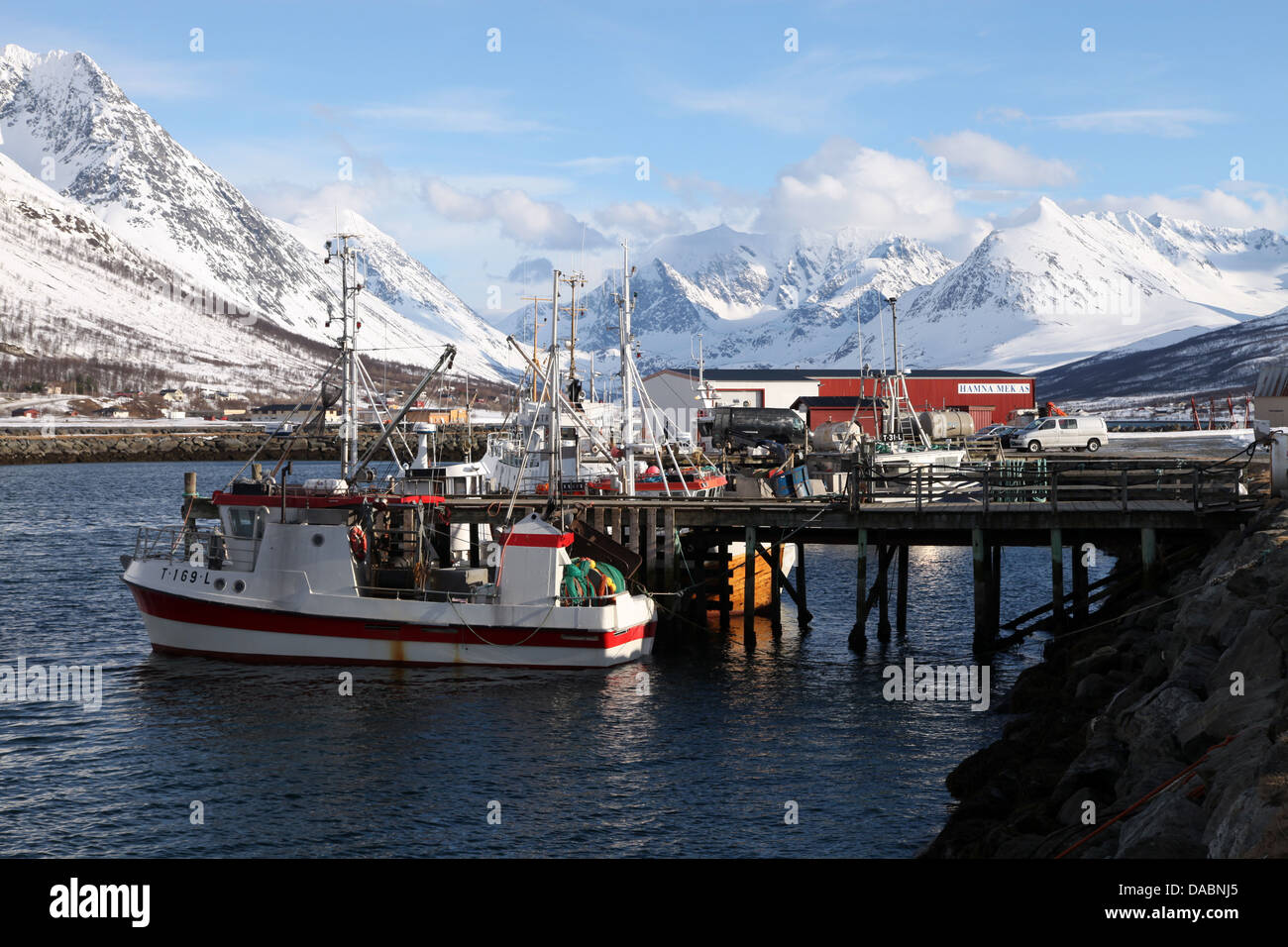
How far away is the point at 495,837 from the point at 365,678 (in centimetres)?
1248

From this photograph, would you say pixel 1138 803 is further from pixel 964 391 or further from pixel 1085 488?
pixel 964 391

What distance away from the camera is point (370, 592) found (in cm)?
3556

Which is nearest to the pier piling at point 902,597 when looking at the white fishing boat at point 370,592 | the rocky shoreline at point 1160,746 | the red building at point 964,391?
the white fishing boat at point 370,592

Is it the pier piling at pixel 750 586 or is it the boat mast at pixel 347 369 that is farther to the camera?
the boat mast at pixel 347 369

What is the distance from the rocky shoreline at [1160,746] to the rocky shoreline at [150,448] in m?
124

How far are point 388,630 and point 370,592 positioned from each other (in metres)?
1.28

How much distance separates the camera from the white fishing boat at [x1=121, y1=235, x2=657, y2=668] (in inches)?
1366

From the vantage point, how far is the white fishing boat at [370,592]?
34.7 m

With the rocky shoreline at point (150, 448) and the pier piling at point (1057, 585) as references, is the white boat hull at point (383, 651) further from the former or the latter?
the rocky shoreline at point (150, 448)

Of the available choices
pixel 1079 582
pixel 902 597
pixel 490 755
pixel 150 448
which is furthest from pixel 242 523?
pixel 150 448

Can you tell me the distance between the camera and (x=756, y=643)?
3994 centimetres
